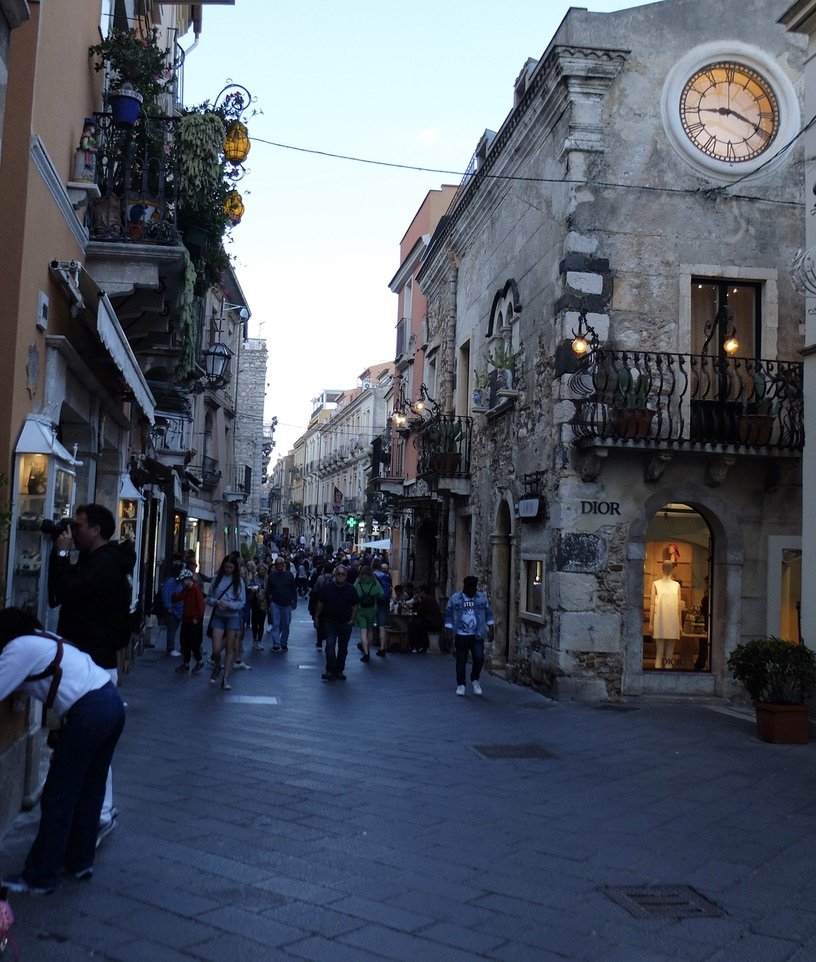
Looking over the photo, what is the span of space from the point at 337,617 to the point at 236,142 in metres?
6.34

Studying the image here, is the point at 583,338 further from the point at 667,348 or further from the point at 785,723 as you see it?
the point at 785,723

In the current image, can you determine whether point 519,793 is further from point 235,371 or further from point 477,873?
point 235,371

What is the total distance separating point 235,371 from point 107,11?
28465mm

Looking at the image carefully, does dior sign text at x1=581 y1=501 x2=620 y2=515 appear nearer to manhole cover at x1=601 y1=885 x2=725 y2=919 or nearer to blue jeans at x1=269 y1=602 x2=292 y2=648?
blue jeans at x1=269 y1=602 x2=292 y2=648

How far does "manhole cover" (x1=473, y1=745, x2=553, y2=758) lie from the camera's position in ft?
30.0

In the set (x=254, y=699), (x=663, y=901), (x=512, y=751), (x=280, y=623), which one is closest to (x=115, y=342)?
(x=512, y=751)

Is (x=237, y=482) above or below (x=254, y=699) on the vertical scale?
above

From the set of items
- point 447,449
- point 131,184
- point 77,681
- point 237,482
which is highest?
point 131,184

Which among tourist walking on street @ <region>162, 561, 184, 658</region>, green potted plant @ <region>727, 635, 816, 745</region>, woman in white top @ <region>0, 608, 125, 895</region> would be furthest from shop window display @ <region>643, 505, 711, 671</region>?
woman in white top @ <region>0, 608, 125, 895</region>

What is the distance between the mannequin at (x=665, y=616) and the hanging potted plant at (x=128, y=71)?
8.47 meters

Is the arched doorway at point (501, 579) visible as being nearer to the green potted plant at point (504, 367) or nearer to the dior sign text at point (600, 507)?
the green potted plant at point (504, 367)

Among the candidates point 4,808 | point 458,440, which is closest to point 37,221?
point 4,808

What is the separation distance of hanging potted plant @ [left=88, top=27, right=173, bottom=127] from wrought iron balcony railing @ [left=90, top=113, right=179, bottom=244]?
0.22m

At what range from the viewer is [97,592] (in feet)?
19.0
